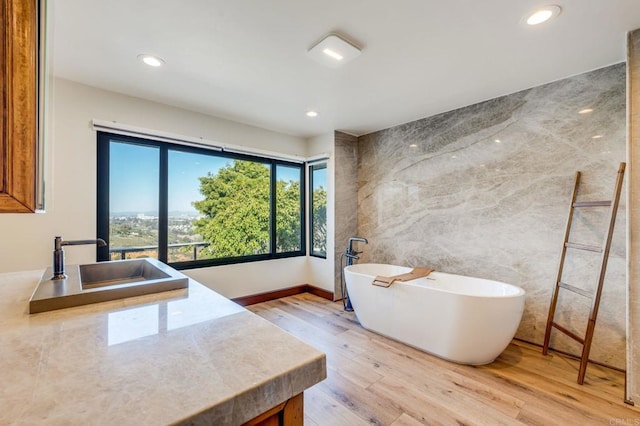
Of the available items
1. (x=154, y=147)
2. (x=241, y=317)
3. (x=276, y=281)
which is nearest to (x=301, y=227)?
(x=276, y=281)

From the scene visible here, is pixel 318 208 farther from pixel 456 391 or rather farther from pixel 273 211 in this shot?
pixel 456 391

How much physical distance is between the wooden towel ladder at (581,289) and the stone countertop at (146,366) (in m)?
2.36

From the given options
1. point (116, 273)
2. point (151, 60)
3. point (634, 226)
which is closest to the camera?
point (634, 226)

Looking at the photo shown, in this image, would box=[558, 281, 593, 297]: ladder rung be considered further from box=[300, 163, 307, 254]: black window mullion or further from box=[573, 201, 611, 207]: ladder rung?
box=[300, 163, 307, 254]: black window mullion

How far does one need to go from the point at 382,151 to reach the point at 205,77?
2.40 metres

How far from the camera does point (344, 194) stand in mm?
4023

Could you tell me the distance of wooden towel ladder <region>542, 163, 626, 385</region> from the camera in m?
2.01

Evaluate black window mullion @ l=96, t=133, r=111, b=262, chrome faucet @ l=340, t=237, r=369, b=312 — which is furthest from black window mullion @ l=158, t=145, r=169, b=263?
chrome faucet @ l=340, t=237, r=369, b=312

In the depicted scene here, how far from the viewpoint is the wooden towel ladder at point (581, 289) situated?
2.01 metres

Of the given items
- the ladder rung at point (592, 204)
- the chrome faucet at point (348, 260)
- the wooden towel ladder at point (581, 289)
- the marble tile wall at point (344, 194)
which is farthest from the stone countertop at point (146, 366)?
the marble tile wall at point (344, 194)

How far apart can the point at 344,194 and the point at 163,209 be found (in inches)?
90.4

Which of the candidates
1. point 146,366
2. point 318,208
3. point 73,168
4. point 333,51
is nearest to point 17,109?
point 146,366

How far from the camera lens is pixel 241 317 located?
1031 mm

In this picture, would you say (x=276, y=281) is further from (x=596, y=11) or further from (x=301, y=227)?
(x=596, y=11)
